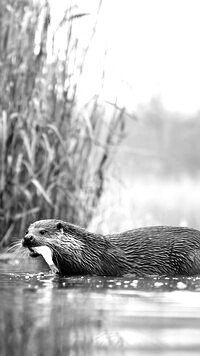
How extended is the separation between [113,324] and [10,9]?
447cm

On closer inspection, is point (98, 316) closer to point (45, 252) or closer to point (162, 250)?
point (45, 252)

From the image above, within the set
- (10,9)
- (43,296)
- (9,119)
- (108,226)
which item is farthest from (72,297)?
(108,226)

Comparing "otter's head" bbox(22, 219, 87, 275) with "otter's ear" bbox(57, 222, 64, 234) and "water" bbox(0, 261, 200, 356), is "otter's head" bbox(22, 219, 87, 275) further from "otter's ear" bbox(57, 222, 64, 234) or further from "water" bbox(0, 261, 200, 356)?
"water" bbox(0, 261, 200, 356)

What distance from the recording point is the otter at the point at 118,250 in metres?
6.11

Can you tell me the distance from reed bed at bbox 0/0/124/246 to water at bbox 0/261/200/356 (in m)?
1.77

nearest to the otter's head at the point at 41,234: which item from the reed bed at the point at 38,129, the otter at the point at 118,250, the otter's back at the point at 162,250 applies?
the otter at the point at 118,250

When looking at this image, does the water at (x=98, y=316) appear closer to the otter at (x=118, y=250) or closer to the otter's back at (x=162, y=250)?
the otter at (x=118, y=250)

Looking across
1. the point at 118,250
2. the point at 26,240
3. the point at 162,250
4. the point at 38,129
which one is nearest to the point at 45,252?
the point at 26,240

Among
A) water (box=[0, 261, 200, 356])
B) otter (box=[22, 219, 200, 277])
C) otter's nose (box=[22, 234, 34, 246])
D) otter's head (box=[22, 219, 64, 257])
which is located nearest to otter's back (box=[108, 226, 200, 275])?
otter (box=[22, 219, 200, 277])

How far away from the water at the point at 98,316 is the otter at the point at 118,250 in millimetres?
372

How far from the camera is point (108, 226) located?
920cm

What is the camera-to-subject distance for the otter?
240 inches

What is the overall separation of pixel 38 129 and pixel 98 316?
3823 millimetres

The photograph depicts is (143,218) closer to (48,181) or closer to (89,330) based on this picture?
(48,181)
